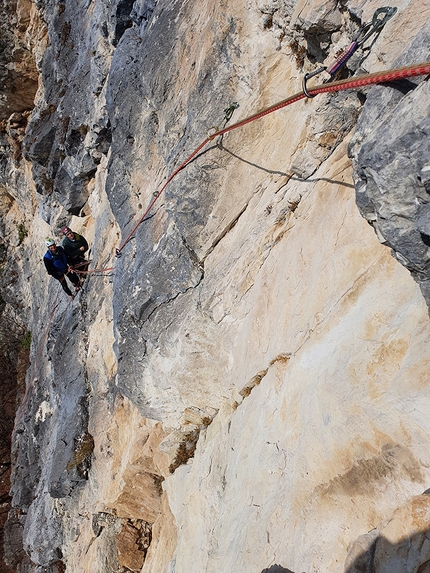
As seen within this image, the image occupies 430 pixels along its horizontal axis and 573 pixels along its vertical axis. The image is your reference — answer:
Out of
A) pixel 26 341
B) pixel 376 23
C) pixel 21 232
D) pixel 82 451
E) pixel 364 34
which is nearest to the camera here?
pixel 376 23

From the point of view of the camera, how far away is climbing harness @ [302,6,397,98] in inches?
163

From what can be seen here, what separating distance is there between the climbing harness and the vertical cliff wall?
3.2 inches

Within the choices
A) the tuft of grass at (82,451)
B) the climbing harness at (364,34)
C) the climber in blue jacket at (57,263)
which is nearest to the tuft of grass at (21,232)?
the climber in blue jacket at (57,263)

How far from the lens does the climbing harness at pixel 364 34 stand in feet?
13.6

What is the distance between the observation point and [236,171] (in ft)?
22.0

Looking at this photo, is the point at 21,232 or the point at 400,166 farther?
the point at 21,232

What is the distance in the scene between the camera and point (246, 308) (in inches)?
248

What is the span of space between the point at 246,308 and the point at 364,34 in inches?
145

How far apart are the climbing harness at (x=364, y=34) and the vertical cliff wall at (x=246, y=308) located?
80mm

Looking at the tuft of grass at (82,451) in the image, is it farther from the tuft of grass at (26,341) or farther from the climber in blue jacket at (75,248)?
the tuft of grass at (26,341)

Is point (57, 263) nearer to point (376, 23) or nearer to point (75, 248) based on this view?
point (75, 248)

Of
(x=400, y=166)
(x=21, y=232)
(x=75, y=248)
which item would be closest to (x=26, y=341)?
(x=21, y=232)

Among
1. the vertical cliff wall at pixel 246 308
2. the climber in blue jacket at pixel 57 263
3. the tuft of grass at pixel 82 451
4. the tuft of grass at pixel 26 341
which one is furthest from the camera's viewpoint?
the tuft of grass at pixel 26 341

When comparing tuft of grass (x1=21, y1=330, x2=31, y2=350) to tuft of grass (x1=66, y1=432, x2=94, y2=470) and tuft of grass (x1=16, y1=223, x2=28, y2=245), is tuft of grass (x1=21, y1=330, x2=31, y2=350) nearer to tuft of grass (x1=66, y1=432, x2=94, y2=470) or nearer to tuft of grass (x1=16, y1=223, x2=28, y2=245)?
tuft of grass (x1=16, y1=223, x2=28, y2=245)
